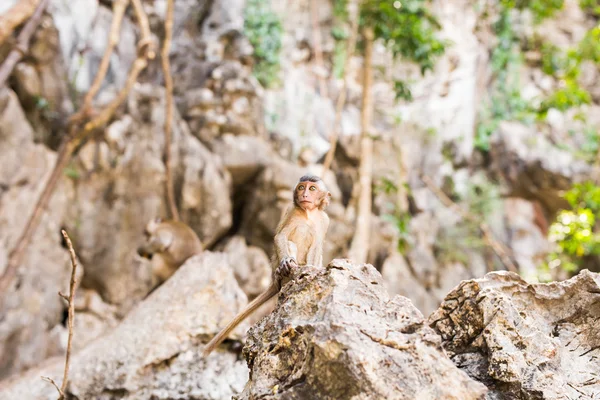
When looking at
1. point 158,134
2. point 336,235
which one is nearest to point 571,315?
point 336,235

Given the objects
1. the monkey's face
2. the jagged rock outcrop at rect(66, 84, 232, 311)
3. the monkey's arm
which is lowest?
the jagged rock outcrop at rect(66, 84, 232, 311)

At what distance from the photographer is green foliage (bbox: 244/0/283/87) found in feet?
42.7

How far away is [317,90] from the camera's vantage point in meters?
14.2

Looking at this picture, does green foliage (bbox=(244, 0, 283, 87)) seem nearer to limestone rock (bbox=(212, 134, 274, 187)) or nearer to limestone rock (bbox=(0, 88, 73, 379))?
limestone rock (bbox=(212, 134, 274, 187))

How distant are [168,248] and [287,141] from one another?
6.20 m

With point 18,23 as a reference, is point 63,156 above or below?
below

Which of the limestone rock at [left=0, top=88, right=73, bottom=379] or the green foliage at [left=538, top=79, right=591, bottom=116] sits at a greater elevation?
the green foliage at [left=538, top=79, right=591, bottom=116]

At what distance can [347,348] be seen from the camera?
2.02 m

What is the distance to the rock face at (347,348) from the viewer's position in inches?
79.5

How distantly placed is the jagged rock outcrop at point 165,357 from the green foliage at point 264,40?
9050 mm

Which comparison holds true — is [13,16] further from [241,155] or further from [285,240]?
[285,240]

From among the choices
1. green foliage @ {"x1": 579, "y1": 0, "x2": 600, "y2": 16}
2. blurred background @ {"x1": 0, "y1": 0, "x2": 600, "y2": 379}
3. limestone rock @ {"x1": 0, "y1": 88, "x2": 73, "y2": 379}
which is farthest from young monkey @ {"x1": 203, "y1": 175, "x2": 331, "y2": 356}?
green foliage @ {"x1": 579, "y1": 0, "x2": 600, "y2": 16}

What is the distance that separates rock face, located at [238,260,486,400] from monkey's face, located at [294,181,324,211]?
112 centimetres

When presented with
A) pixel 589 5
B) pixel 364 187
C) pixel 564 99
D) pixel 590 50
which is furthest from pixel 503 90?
pixel 364 187
